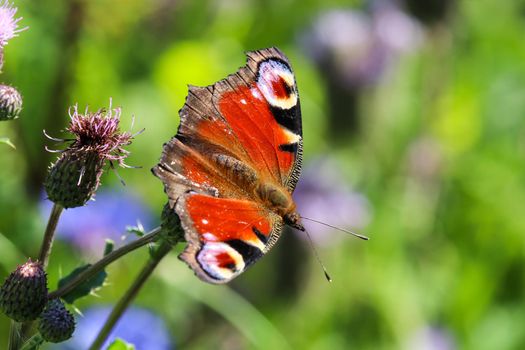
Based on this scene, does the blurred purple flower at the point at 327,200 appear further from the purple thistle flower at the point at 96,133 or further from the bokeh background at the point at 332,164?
the purple thistle flower at the point at 96,133

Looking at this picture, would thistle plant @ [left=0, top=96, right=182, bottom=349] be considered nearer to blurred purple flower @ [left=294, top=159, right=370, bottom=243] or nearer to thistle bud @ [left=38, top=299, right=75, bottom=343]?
thistle bud @ [left=38, top=299, right=75, bottom=343]

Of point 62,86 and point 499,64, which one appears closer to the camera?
point 62,86

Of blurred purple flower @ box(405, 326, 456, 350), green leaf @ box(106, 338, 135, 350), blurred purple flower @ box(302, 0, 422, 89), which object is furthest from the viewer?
blurred purple flower @ box(302, 0, 422, 89)

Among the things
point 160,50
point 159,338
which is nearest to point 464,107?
point 160,50

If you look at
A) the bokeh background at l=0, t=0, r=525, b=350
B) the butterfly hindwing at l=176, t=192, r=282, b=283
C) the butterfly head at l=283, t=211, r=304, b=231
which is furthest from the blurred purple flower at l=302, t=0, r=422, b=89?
the butterfly hindwing at l=176, t=192, r=282, b=283

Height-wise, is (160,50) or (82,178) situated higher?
(160,50)

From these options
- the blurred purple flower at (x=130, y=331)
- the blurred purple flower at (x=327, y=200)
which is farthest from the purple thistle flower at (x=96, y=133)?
the blurred purple flower at (x=327, y=200)

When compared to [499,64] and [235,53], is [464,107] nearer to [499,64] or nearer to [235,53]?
[499,64]

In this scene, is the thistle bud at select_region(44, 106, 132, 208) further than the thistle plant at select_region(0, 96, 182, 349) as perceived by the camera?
Yes
